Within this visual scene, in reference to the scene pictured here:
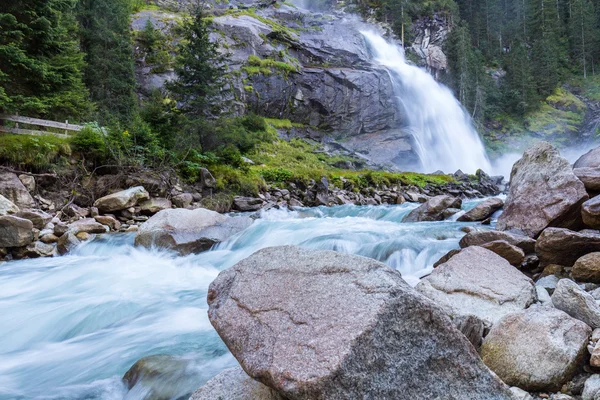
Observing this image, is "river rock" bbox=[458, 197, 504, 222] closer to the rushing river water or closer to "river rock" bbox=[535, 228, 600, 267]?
the rushing river water

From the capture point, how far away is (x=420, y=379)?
187 cm

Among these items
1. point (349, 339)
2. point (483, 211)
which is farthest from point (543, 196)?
point (349, 339)

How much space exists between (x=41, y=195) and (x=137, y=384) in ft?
30.6

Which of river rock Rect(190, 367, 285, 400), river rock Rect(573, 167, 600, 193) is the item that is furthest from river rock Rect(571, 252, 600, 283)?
river rock Rect(190, 367, 285, 400)

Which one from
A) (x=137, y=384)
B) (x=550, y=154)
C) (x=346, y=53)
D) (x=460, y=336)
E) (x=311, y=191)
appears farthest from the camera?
(x=346, y=53)

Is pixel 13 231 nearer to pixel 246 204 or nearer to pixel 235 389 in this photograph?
pixel 246 204

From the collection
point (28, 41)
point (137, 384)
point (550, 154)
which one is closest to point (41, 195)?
point (28, 41)

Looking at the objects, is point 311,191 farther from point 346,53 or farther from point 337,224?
point 346,53

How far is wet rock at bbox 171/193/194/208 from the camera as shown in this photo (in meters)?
11.9

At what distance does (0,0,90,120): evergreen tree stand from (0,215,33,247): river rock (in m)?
5.31

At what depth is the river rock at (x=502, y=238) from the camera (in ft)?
17.6

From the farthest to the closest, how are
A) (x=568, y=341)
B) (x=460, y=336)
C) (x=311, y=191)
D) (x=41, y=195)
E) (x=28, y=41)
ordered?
(x=311, y=191)
(x=28, y=41)
(x=41, y=195)
(x=568, y=341)
(x=460, y=336)

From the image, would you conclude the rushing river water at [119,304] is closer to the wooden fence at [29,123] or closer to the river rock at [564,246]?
the river rock at [564,246]

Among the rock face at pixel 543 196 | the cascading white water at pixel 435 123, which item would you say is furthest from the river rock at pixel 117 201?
the cascading white water at pixel 435 123
